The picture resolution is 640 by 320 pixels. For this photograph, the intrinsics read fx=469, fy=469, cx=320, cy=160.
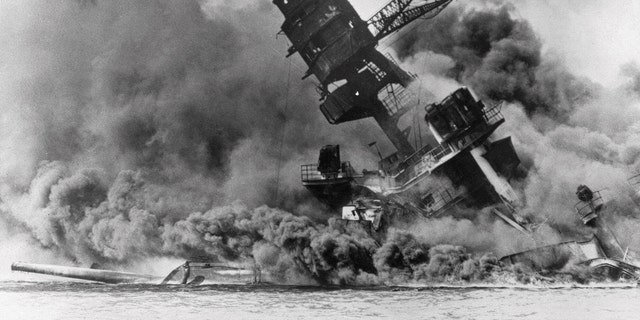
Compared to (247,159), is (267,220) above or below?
below

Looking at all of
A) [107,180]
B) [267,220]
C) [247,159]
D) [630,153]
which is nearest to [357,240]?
[267,220]

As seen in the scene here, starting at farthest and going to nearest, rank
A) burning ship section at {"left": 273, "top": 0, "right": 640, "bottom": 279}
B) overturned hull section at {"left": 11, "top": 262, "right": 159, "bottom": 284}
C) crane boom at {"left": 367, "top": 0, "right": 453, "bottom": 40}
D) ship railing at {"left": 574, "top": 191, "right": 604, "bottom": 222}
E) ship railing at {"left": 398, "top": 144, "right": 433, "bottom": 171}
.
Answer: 1. overturned hull section at {"left": 11, "top": 262, "right": 159, "bottom": 284}
2. crane boom at {"left": 367, "top": 0, "right": 453, "bottom": 40}
3. ship railing at {"left": 398, "top": 144, "right": 433, "bottom": 171}
4. burning ship section at {"left": 273, "top": 0, "right": 640, "bottom": 279}
5. ship railing at {"left": 574, "top": 191, "right": 604, "bottom": 222}

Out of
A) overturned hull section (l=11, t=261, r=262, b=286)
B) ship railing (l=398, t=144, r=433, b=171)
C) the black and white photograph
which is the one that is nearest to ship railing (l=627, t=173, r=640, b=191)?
the black and white photograph

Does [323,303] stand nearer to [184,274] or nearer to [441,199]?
[441,199]

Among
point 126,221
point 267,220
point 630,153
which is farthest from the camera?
point 126,221

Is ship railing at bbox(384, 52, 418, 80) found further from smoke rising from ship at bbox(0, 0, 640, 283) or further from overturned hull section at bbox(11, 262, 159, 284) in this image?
overturned hull section at bbox(11, 262, 159, 284)

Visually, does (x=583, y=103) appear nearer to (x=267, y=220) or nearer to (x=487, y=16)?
(x=487, y=16)
